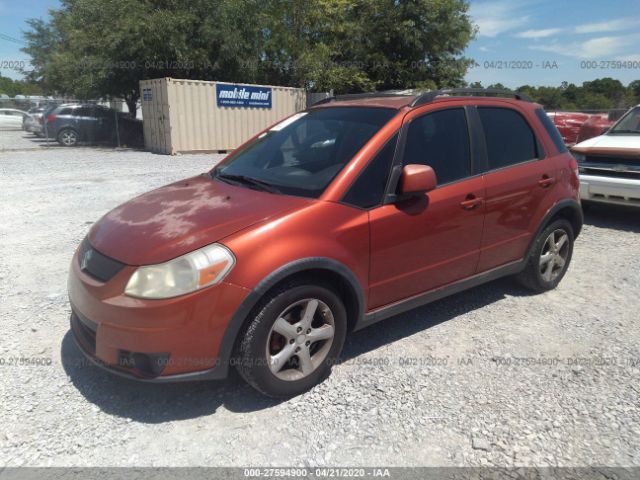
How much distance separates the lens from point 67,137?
18281 mm

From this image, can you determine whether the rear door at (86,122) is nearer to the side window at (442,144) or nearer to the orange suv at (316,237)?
the orange suv at (316,237)

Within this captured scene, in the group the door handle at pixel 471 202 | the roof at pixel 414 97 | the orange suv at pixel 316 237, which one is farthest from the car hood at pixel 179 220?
the door handle at pixel 471 202

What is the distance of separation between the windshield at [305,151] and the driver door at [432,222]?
1.08ft

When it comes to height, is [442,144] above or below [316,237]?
above

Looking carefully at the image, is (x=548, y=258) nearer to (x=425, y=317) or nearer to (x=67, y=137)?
(x=425, y=317)

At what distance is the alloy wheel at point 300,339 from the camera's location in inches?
108

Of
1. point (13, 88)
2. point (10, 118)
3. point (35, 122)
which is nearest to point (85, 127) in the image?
point (35, 122)

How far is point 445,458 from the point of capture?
7.96 ft

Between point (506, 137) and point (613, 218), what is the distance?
4774 millimetres

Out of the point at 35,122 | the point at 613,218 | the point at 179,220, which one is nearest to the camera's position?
the point at 179,220

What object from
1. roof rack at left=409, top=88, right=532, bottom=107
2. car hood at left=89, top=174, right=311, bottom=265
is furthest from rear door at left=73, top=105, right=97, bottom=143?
roof rack at left=409, top=88, right=532, bottom=107

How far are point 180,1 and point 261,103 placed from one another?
4.51m

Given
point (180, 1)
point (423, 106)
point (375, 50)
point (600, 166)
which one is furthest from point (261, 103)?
point (423, 106)

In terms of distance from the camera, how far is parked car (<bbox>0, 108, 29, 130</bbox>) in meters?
26.1
